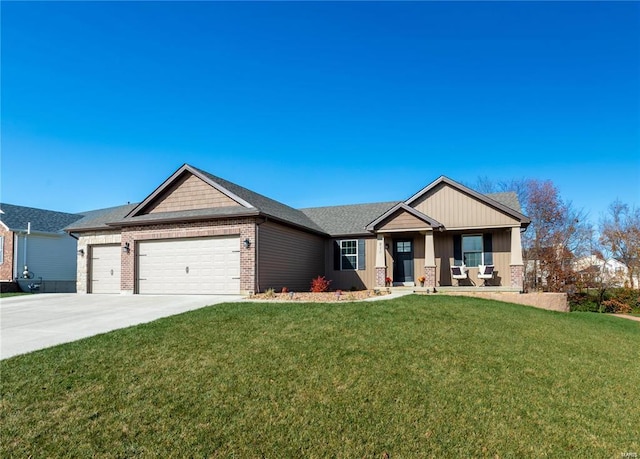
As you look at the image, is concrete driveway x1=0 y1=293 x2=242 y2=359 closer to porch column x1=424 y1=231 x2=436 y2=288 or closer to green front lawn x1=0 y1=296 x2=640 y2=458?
green front lawn x1=0 y1=296 x2=640 y2=458

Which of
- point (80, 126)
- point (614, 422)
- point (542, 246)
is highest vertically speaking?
point (80, 126)

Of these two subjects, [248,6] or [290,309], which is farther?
[248,6]

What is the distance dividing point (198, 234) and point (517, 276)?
12.8 m

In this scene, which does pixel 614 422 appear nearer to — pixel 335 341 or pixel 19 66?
pixel 335 341

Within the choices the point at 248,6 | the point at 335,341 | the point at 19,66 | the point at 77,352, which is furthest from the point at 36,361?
the point at 248,6

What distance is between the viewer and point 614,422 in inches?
194

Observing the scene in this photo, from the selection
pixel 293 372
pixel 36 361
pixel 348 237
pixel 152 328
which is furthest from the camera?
pixel 348 237

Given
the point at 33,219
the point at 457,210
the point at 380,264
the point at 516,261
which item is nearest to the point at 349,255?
the point at 380,264

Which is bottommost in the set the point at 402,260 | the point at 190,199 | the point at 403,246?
the point at 402,260

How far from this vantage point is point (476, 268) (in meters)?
17.3

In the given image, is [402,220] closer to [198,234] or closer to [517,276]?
[517,276]

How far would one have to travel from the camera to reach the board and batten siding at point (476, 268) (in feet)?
55.9

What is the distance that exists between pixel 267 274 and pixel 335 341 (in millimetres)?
8134

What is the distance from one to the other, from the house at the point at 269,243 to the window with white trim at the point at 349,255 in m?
0.05
